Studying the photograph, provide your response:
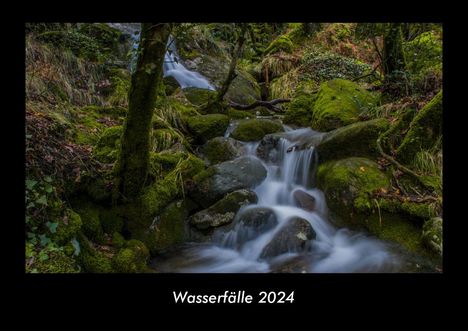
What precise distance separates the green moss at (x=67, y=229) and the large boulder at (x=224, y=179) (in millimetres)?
1910

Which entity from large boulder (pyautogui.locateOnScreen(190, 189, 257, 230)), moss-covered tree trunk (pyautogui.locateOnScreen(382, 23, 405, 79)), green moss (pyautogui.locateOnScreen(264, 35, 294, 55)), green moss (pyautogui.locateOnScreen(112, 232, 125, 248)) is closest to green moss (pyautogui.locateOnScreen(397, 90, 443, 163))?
moss-covered tree trunk (pyautogui.locateOnScreen(382, 23, 405, 79))

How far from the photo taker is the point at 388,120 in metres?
5.88

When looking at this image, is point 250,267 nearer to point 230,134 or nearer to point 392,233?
point 392,233

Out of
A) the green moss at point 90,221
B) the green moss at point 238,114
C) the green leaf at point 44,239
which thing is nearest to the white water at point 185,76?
the green moss at point 238,114

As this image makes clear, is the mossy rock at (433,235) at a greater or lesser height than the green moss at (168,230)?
lesser

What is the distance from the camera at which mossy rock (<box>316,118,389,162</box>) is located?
534 centimetres

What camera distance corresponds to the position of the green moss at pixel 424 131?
484 cm

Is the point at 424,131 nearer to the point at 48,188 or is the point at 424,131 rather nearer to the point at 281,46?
the point at 48,188

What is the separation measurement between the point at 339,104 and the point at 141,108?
4532 mm

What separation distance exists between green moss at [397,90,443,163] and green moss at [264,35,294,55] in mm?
9034

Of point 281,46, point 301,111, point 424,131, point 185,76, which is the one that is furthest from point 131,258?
point 281,46

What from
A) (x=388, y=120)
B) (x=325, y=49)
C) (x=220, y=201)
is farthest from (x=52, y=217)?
(x=325, y=49)

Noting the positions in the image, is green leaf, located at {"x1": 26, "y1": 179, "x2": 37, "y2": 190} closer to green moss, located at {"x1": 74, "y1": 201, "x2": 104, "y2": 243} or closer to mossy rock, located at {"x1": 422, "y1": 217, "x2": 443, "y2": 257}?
green moss, located at {"x1": 74, "y1": 201, "x2": 104, "y2": 243}

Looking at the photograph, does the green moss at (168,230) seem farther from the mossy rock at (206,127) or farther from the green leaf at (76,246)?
the mossy rock at (206,127)
